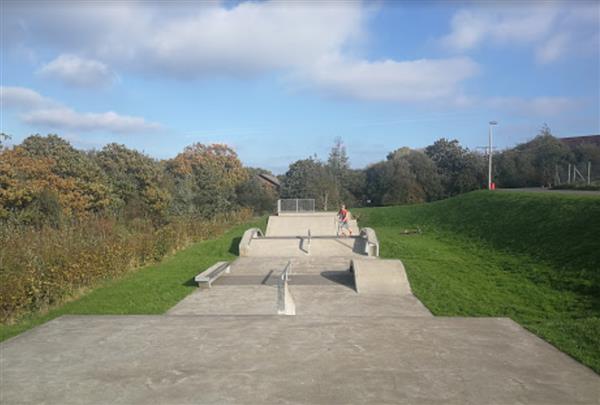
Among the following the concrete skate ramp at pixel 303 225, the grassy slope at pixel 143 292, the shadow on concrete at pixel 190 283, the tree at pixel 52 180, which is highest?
the tree at pixel 52 180

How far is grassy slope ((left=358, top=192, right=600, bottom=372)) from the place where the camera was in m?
8.72

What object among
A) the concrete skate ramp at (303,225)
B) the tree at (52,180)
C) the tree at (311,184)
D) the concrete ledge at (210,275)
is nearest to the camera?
the concrete ledge at (210,275)

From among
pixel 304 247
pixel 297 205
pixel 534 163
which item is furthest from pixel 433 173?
pixel 304 247

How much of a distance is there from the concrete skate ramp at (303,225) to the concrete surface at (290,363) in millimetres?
15498

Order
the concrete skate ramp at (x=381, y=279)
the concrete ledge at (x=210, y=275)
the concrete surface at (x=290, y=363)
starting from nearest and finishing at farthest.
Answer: the concrete surface at (x=290, y=363), the concrete skate ramp at (x=381, y=279), the concrete ledge at (x=210, y=275)

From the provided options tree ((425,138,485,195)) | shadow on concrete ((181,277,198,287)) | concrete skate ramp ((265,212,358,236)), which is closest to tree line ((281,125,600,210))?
tree ((425,138,485,195))

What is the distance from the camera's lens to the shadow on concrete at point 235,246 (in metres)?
17.8

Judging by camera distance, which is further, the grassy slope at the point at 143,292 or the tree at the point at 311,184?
the tree at the point at 311,184

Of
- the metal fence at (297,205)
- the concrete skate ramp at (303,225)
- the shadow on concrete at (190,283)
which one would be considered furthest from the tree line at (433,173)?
the shadow on concrete at (190,283)

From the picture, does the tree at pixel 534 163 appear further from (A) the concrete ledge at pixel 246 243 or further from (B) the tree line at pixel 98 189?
(A) the concrete ledge at pixel 246 243

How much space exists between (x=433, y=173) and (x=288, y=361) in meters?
44.9

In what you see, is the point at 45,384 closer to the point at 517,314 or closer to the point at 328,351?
the point at 328,351

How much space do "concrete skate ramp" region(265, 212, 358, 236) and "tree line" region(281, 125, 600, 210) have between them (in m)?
12.9

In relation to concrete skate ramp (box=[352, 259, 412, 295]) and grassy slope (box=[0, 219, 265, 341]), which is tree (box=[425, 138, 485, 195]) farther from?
concrete skate ramp (box=[352, 259, 412, 295])
